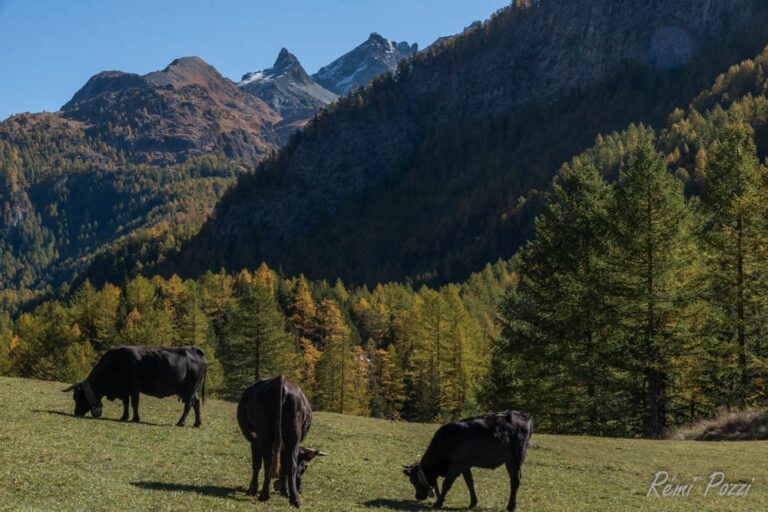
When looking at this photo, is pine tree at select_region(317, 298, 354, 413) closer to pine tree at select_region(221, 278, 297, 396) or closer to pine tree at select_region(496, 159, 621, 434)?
pine tree at select_region(221, 278, 297, 396)

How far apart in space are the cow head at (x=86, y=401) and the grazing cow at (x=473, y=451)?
44.7ft

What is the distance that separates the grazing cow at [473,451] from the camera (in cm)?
1673

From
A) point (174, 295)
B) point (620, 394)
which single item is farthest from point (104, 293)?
point (620, 394)

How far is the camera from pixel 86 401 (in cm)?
2505

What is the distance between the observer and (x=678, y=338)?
1566 inches

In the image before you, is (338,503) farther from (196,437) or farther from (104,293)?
(104,293)

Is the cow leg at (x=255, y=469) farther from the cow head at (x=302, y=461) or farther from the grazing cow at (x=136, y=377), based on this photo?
the grazing cow at (x=136, y=377)

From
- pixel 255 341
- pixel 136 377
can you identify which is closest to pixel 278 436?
pixel 136 377

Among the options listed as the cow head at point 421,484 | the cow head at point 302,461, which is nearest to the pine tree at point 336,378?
the cow head at point 421,484

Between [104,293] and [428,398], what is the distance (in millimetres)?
71431

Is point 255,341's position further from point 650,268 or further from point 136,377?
point 136,377
